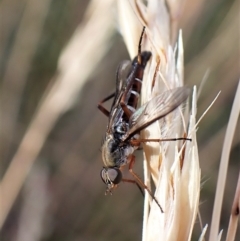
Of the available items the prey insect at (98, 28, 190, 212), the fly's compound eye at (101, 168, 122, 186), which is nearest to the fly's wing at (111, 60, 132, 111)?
the prey insect at (98, 28, 190, 212)

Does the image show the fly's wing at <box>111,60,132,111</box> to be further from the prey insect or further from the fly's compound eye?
the fly's compound eye

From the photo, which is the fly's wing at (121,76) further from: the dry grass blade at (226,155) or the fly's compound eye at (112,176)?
the dry grass blade at (226,155)

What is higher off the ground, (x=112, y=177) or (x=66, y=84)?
(x=66, y=84)

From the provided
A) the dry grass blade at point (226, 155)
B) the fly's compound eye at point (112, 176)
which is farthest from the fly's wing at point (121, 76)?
the dry grass blade at point (226, 155)

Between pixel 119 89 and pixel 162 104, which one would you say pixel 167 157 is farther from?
pixel 119 89

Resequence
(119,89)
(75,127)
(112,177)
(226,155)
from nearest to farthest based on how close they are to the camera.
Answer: (226,155), (112,177), (119,89), (75,127)

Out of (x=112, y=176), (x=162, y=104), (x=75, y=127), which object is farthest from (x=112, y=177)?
(x=75, y=127)
